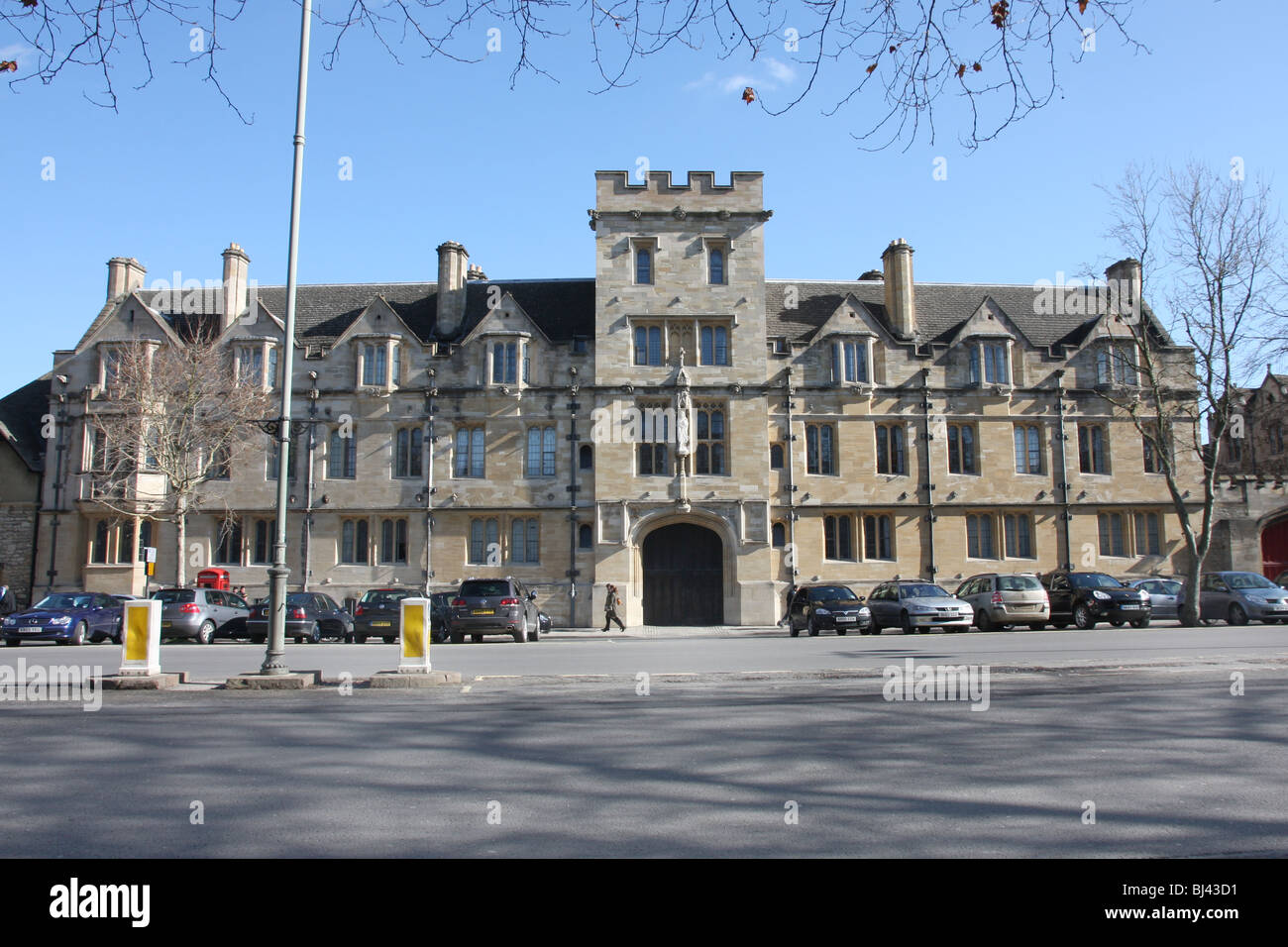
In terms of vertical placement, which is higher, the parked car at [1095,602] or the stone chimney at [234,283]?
the stone chimney at [234,283]

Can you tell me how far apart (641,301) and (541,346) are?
4053 mm

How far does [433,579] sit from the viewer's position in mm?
34531

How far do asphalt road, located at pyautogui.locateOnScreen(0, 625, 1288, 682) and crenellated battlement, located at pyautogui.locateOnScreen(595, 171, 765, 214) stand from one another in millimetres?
17943

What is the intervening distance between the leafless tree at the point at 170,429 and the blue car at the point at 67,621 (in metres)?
5.22

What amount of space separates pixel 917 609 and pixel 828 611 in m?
2.53

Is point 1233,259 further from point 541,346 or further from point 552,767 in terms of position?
point 552,767

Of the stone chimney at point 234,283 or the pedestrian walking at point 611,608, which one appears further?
the stone chimney at point 234,283

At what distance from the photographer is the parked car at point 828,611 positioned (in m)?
27.0

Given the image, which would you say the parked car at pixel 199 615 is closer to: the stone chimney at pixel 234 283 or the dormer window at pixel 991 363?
the stone chimney at pixel 234 283

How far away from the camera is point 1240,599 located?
1086 inches

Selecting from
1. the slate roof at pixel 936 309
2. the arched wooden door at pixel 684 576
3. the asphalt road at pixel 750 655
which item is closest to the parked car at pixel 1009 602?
the asphalt road at pixel 750 655

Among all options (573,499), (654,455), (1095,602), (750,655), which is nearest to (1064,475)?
(1095,602)

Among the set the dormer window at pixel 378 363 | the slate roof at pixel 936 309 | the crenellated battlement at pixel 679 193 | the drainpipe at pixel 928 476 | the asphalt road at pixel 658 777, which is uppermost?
the crenellated battlement at pixel 679 193
